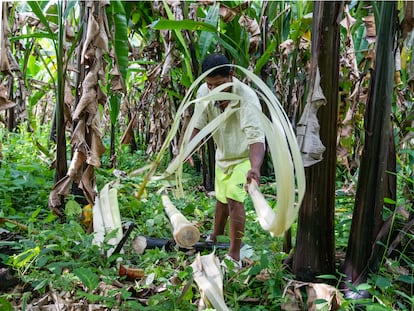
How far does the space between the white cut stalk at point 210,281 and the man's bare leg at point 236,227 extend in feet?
1.65

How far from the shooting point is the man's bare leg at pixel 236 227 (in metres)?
2.04

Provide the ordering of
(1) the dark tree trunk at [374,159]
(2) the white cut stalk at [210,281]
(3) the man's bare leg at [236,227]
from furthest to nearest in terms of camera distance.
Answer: (3) the man's bare leg at [236,227]
(1) the dark tree trunk at [374,159]
(2) the white cut stalk at [210,281]

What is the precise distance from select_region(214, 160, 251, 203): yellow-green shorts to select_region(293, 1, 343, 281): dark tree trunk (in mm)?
571

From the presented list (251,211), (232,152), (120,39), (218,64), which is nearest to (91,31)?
(120,39)

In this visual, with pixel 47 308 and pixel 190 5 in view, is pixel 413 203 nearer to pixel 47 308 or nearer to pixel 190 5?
pixel 47 308

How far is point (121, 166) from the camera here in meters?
4.96

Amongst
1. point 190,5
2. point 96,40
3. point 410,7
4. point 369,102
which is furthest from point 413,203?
point 190,5

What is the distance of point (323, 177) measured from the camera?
1.46 meters

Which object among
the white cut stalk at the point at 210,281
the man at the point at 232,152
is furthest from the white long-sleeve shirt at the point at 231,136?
the white cut stalk at the point at 210,281

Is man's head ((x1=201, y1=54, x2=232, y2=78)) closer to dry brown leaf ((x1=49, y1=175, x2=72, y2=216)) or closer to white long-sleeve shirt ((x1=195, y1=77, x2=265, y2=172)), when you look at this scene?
white long-sleeve shirt ((x1=195, y1=77, x2=265, y2=172))

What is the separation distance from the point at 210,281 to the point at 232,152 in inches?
35.7

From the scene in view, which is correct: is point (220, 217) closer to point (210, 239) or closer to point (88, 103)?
point (210, 239)

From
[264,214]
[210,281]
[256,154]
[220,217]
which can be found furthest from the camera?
[220,217]

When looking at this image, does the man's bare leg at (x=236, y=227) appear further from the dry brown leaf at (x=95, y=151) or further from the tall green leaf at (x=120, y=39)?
the tall green leaf at (x=120, y=39)
